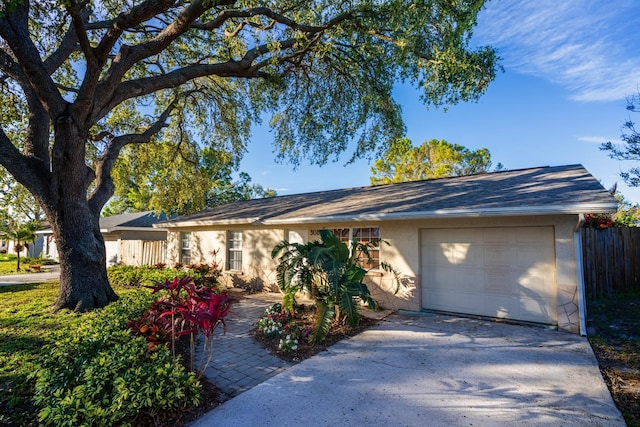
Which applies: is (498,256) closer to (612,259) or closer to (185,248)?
(612,259)

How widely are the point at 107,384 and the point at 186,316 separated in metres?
0.96

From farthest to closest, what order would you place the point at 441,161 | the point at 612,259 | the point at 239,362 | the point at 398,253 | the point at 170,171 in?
the point at 441,161
the point at 170,171
the point at 612,259
the point at 398,253
the point at 239,362

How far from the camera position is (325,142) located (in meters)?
11.6

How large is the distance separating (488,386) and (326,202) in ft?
26.1

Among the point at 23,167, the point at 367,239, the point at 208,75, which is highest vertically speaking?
the point at 208,75

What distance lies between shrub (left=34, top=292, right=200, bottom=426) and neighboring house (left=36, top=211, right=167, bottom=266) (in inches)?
Result: 492

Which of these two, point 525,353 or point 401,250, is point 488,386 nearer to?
point 525,353

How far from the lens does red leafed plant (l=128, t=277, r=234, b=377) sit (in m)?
3.92

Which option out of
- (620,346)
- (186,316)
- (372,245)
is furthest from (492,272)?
(186,316)

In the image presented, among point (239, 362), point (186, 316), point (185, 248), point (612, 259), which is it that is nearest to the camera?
point (186, 316)

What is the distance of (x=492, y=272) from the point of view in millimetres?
7266

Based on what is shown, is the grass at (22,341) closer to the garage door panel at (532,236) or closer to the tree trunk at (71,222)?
the tree trunk at (71,222)

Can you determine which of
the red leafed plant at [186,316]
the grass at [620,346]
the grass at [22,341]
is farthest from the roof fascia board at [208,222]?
the grass at [620,346]

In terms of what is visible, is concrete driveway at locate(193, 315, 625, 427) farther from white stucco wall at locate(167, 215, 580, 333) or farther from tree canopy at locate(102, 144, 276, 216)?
tree canopy at locate(102, 144, 276, 216)
